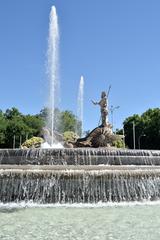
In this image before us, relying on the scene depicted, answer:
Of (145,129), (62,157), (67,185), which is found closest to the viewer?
(67,185)

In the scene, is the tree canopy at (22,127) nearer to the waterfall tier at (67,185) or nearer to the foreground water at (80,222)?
the waterfall tier at (67,185)

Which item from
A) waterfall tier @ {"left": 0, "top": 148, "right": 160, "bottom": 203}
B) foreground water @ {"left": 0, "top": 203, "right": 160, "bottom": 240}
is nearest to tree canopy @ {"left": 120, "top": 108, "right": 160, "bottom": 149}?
waterfall tier @ {"left": 0, "top": 148, "right": 160, "bottom": 203}

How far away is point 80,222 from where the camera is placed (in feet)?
31.3

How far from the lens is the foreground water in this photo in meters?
8.12

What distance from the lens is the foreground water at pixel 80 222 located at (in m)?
8.12

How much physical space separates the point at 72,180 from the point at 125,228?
4408 mm

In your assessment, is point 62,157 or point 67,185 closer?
point 67,185

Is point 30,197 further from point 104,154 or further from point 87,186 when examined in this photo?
point 104,154

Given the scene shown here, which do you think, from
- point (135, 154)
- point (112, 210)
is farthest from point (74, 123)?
point (112, 210)

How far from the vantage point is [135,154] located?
58.4 feet

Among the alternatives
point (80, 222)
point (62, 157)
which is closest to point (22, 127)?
point (62, 157)

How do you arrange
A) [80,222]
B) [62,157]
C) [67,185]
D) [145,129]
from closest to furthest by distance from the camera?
[80,222]
[67,185]
[62,157]
[145,129]

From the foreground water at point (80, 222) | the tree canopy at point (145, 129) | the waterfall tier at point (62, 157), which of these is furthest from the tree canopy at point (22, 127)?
the foreground water at point (80, 222)

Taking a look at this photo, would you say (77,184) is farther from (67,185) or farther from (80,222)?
(80,222)
